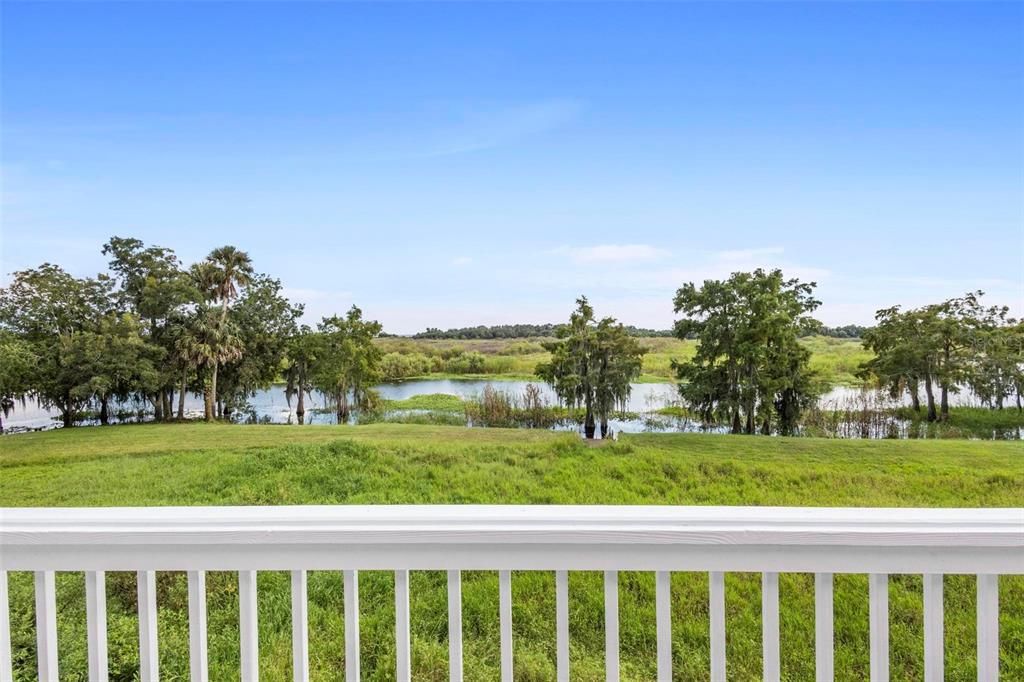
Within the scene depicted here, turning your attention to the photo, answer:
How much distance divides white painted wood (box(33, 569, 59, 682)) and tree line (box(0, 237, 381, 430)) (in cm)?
125

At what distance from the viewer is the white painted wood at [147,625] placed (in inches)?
35.3

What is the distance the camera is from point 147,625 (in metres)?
0.91

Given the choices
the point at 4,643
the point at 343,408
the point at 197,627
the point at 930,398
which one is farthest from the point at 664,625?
the point at 930,398

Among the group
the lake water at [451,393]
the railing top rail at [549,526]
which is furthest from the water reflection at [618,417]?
the railing top rail at [549,526]

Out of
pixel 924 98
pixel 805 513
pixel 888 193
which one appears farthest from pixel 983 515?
pixel 924 98

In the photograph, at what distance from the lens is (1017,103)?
6.72 feet

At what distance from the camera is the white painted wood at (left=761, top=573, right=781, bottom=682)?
2.87ft

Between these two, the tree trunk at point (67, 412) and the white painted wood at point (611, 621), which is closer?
the white painted wood at point (611, 621)

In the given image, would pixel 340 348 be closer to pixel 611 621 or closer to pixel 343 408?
pixel 343 408

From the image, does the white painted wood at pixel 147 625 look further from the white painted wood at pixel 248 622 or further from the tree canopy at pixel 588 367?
the tree canopy at pixel 588 367

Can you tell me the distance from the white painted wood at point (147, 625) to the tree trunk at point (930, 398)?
2268 mm

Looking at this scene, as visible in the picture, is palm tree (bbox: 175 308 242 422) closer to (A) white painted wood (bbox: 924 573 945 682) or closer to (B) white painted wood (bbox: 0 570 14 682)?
(B) white painted wood (bbox: 0 570 14 682)

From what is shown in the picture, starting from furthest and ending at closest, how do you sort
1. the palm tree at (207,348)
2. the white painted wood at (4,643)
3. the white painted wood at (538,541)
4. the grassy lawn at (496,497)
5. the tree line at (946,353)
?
the palm tree at (207,348) < the tree line at (946,353) < the grassy lawn at (496,497) < the white painted wood at (4,643) < the white painted wood at (538,541)

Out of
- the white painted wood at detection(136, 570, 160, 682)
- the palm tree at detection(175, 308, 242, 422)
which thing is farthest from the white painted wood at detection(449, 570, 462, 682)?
the palm tree at detection(175, 308, 242, 422)
